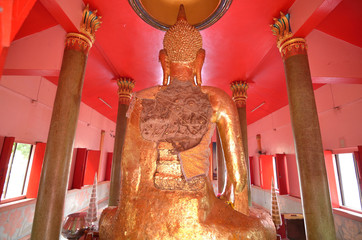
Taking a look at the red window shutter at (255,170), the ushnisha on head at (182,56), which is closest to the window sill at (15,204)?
the ushnisha on head at (182,56)

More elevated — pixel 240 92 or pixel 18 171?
pixel 240 92

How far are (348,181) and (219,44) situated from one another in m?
5.10

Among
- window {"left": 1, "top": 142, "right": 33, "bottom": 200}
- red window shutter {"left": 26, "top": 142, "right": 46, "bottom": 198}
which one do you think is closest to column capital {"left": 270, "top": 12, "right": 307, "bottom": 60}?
red window shutter {"left": 26, "top": 142, "right": 46, "bottom": 198}

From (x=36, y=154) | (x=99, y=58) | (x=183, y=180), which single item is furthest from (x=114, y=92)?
(x=183, y=180)

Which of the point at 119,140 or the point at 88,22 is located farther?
the point at 119,140

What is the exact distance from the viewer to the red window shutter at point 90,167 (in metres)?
8.26

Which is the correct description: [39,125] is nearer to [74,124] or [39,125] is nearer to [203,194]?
[74,124]

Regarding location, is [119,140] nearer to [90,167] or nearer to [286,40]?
[90,167]

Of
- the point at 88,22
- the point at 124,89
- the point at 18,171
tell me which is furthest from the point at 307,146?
the point at 18,171

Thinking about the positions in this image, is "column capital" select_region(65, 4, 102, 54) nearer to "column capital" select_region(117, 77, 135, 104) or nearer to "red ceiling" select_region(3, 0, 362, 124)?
"red ceiling" select_region(3, 0, 362, 124)

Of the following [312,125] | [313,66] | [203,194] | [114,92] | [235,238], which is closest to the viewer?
[235,238]

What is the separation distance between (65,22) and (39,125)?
3.69 metres

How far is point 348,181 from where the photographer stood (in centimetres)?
528

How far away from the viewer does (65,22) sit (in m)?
3.25
